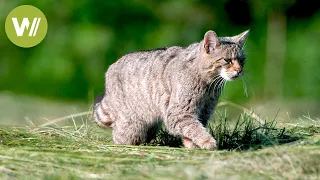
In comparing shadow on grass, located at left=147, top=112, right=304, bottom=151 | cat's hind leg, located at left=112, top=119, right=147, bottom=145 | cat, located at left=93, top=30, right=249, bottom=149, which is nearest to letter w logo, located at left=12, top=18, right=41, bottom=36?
cat, located at left=93, top=30, right=249, bottom=149

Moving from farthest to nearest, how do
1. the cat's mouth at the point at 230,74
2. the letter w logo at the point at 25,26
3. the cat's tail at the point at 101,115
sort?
the letter w logo at the point at 25,26
the cat's tail at the point at 101,115
the cat's mouth at the point at 230,74

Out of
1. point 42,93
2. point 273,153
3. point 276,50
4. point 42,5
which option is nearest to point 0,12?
point 42,5

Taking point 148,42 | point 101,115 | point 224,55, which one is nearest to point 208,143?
point 224,55

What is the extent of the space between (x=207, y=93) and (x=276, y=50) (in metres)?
5.34

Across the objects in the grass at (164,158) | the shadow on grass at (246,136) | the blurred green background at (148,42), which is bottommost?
the grass at (164,158)

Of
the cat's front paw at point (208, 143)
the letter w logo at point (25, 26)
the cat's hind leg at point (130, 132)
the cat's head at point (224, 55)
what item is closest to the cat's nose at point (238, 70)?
the cat's head at point (224, 55)

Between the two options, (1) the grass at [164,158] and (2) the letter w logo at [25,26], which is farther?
(2) the letter w logo at [25,26]

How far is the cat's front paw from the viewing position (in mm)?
5062

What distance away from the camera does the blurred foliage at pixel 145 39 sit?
34.3 ft

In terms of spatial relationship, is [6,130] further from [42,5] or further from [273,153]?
[42,5]

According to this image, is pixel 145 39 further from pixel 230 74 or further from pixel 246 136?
pixel 246 136

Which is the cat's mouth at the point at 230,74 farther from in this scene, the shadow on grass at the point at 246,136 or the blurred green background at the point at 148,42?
the blurred green background at the point at 148,42

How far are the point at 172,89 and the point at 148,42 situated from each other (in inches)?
215

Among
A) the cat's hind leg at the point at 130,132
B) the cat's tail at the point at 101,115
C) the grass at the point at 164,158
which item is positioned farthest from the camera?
the cat's tail at the point at 101,115
